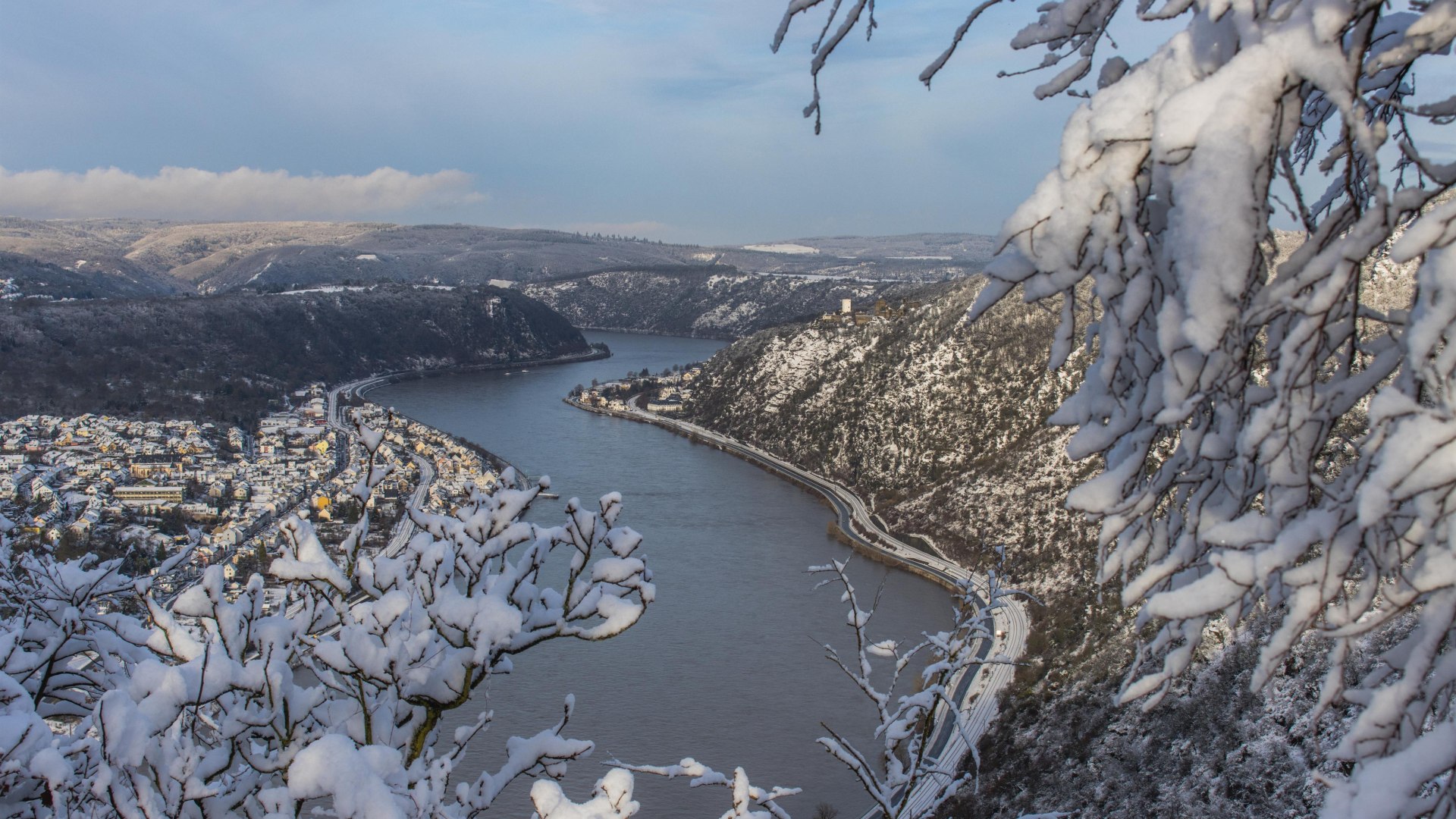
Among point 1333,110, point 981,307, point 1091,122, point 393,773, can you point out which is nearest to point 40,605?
point 393,773

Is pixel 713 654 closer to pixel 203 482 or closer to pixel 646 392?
pixel 203 482

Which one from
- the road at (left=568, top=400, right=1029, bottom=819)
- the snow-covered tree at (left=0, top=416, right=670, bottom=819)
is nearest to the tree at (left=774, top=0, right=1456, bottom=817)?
the snow-covered tree at (left=0, top=416, right=670, bottom=819)

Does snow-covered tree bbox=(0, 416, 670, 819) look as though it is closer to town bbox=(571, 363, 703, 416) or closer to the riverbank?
town bbox=(571, 363, 703, 416)

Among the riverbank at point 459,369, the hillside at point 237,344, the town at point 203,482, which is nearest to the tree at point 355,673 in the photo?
the town at point 203,482

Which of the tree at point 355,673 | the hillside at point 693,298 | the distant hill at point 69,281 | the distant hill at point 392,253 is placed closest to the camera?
the tree at point 355,673

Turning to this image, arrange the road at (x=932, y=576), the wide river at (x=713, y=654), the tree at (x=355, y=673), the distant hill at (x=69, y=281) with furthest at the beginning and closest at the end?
1. the distant hill at (x=69, y=281)
2. the road at (x=932, y=576)
3. the wide river at (x=713, y=654)
4. the tree at (x=355, y=673)

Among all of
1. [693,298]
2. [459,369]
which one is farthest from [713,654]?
[693,298]

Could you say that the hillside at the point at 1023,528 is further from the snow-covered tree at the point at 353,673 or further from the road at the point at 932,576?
the snow-covered tree at the point at 353,673
